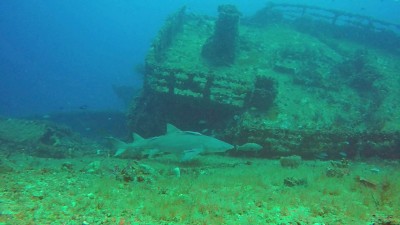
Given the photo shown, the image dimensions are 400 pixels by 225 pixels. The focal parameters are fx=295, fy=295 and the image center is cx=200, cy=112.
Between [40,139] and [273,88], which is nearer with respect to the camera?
[273,88]

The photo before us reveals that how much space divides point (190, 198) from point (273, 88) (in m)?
8.22

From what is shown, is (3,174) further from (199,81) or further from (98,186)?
(199,81)

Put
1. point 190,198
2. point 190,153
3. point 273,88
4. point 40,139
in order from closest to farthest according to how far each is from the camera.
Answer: point 190,198 < point 190,153 < point 273,88 < point 40,139

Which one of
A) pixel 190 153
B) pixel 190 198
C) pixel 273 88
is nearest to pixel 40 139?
pixel 190 153

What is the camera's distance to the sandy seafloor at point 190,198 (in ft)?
14.1

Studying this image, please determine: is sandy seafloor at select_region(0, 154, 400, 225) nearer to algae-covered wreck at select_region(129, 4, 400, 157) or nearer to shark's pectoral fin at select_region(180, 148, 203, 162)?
shark's pectoral fin at select_region(180, 148, 203, 162)

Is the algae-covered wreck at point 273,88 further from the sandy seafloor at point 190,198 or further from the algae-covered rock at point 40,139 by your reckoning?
the sandy seafloor at point 190,198

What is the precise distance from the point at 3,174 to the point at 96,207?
2993 mm

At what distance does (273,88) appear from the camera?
12398 millimetres

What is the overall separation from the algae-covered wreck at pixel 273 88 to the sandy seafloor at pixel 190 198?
13.3 feet

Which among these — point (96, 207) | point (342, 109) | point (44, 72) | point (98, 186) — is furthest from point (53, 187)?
point (44, 72)

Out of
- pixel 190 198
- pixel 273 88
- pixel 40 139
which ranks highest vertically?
pixel 273 88

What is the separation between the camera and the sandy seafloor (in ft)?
14.1

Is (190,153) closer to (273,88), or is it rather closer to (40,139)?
(273,88)
